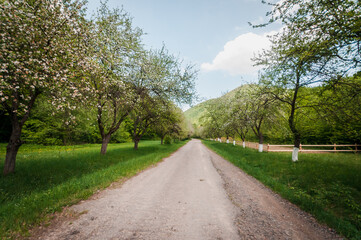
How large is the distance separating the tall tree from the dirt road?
4.03 metres

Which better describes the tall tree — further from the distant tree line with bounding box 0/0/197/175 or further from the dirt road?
the dirt road

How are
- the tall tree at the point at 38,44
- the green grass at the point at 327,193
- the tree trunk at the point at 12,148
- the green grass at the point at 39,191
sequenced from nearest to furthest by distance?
1. the green grass at the point at 39,191
2. the green grass at the point at 327,193
3. the tall tree at the point at 38,44
4. the tree trunk at the point at 12,148

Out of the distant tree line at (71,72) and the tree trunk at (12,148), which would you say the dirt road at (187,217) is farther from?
the tree trunk at (12,148)

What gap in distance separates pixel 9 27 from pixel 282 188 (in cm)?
1262

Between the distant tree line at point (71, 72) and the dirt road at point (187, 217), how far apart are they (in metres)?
3.67

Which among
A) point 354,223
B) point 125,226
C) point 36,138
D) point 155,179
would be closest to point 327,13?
point 354,223

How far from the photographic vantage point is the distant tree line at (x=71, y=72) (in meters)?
5.02

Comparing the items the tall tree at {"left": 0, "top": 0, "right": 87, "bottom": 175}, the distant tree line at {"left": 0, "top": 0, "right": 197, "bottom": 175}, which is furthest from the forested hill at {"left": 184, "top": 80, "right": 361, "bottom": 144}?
the tall tree at {"left": 0, "top": 0, "right": 87, "bottom": 175}

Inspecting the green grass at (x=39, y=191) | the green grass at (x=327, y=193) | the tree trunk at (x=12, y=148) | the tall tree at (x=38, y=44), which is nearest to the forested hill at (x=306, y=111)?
the green grass at (x=327, y=193)

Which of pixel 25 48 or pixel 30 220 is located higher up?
pixel 25 48

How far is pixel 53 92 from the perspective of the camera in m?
5.70

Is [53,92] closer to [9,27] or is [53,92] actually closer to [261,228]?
[9,27]

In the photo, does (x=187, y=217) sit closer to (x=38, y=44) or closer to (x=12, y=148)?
(x=38, y=44)

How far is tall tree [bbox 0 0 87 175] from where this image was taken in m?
4.78
